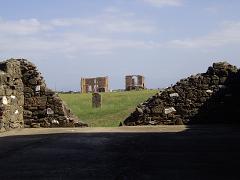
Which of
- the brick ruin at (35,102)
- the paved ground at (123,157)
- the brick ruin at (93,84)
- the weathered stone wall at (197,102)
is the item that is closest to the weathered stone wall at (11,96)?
the brick ruin at (35,102)

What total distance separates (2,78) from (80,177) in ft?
29.0

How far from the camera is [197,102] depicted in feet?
53.3

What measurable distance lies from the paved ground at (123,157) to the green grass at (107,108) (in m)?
7.32

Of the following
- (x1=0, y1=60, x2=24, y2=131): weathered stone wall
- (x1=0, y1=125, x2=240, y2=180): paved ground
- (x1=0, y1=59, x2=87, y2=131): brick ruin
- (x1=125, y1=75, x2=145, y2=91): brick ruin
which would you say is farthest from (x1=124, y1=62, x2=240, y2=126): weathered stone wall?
(x1=125, y1=75, x2=145, y2=91): brick ruin

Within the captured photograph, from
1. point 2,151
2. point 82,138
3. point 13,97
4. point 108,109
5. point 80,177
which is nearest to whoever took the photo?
point 80,177

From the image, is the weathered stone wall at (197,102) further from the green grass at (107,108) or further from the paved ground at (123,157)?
the paved ground at (123,157)

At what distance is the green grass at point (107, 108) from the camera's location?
64.0 ft

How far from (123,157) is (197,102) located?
8.42 meters

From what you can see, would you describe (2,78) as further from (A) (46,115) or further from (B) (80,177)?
(B) (80,177)

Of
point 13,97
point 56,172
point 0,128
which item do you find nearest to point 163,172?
point 56,172

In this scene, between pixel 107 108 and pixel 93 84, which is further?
pixel 93 84

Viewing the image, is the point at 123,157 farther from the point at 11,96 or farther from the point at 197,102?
the point at 197,102

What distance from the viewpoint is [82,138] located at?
11617 mm

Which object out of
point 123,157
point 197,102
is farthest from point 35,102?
point 123,157
